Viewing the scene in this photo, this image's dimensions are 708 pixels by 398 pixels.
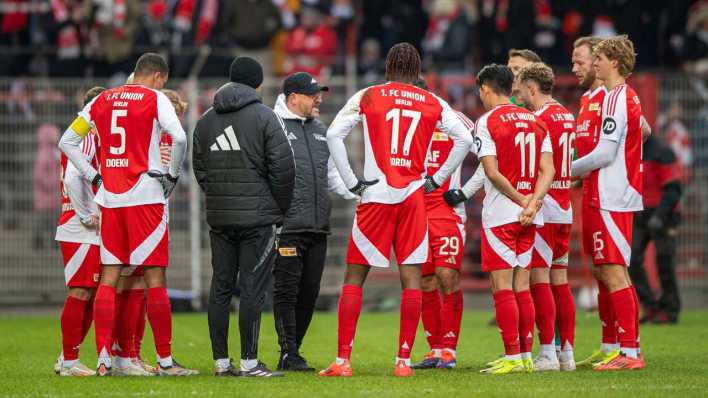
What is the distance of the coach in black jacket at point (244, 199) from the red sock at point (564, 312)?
253 centimetres

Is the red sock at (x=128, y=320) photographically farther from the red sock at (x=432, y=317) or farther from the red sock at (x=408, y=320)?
the red sock at (x=432, y=317)

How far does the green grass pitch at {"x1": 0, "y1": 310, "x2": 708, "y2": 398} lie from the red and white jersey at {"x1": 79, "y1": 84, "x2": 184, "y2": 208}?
1464mm

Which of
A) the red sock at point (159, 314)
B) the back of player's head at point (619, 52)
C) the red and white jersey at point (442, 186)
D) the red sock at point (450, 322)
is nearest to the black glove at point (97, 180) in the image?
the red sock at point (159, 314)

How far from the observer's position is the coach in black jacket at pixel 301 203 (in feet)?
37.9

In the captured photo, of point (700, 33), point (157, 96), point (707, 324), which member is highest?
point (700, 33)

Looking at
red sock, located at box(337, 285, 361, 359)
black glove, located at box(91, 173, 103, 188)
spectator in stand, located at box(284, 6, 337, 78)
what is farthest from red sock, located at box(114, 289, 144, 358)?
spectator in stand, located at box(284, 6, 337, 78)

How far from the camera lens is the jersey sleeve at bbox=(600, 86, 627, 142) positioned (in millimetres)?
10992

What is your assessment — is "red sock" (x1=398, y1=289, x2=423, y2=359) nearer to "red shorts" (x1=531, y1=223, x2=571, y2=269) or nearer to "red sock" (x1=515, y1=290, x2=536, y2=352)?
"red sock" (x1=515, y1=290, x2=536, y2=352)

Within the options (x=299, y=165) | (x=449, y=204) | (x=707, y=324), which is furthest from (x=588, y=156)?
(x=707, y=324)

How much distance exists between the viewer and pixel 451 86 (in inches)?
826

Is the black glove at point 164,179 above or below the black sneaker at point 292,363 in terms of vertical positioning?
above

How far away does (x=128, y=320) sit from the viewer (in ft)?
36.0

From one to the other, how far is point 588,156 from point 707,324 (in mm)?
6647

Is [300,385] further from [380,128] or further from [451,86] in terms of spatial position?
[451,86]
